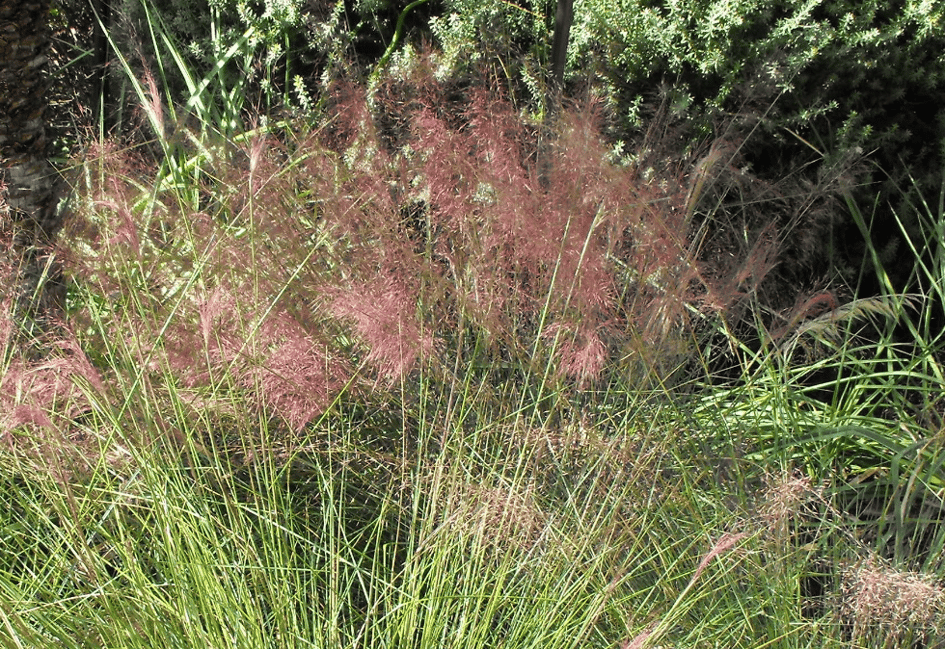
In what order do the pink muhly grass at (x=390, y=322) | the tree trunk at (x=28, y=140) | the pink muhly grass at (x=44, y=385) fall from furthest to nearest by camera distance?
the tree trunk at (x=28, y=140)
the pink muhly grass at (x=390, y=322)
the pink muhly grass at (x=44, y=385)

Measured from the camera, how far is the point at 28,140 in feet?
8.93

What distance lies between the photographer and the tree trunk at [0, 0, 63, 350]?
2.61 meters

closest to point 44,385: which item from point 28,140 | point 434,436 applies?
point 434,436

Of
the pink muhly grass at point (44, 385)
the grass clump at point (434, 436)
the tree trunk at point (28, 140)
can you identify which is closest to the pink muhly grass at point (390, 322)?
the grass clump at point (434, 436)

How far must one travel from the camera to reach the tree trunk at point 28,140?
261 cm

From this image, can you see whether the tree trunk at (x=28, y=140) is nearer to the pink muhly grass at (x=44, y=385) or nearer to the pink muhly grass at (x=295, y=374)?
the pink muhly grass at (x=44, y=385)

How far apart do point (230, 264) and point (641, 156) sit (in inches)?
42.0

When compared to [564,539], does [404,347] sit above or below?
above

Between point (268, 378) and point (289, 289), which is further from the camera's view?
point (289, 289)

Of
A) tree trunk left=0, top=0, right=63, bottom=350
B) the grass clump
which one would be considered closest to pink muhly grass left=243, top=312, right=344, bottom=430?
the grass clump

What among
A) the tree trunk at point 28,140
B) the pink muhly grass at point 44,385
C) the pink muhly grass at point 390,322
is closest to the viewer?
the pink muhly grass at point 44,385

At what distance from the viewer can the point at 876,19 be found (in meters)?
3.70

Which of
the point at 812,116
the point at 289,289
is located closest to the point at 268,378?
the point at 289,289

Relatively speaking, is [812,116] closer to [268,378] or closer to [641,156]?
[641,156]
